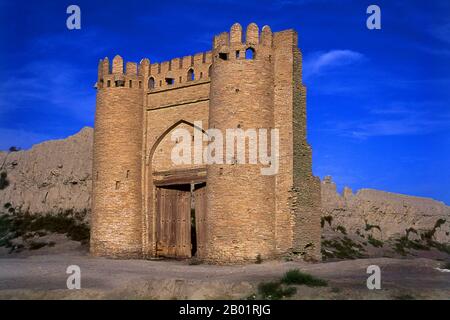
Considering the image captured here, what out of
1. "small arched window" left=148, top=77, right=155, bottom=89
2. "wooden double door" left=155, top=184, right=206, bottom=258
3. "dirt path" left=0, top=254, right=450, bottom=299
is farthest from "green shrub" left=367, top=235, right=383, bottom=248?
"dirt path" left=0, top=254, right=450, bottom=299

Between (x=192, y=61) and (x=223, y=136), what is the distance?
4.75m

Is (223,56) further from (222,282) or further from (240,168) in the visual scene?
(222,282)

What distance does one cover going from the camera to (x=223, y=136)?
22000mm

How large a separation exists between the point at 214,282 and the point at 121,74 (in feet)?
49.0

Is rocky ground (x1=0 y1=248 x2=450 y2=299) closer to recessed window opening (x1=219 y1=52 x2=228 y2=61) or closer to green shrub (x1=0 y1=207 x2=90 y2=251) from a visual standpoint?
recessed window opening (x1=219 y1=52 x2=228 y2=61)

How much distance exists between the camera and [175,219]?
85.0 feet

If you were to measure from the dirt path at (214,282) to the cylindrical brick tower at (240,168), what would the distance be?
1.62 m

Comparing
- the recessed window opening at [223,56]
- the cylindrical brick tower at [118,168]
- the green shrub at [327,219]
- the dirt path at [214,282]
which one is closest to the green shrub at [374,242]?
the green shrub at [327,219]

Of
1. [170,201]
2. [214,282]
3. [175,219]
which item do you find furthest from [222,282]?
[170,201]

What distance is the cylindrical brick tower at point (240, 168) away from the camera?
69.5 ft

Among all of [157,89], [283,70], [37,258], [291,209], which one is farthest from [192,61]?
[37,258]

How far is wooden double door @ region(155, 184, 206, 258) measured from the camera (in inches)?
1009
